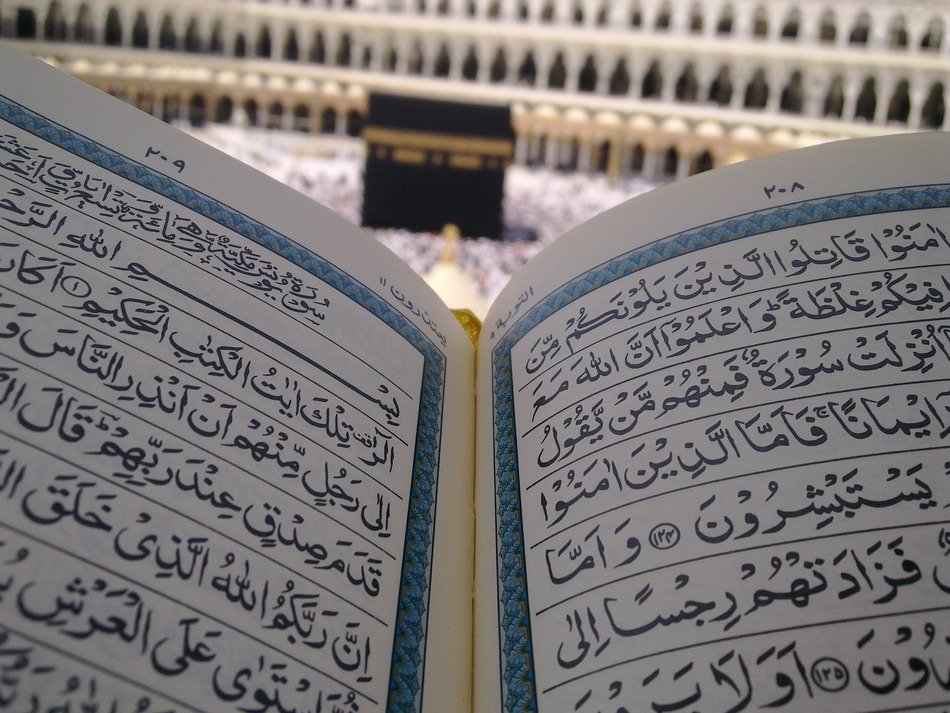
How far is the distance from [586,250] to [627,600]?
0.28 meters

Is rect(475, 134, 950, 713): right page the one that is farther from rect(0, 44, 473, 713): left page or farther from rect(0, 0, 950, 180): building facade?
rect(0, 0, 950, 180): building facade

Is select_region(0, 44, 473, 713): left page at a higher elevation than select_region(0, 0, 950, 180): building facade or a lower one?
lower

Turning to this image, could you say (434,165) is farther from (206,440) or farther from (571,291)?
(206,440)

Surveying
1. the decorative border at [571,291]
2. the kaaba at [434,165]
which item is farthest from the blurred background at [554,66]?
the decorative border at [571,291]

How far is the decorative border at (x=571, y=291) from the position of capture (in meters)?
0.43

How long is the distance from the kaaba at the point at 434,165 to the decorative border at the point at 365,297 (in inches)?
→ 299

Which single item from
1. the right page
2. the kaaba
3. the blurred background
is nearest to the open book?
the right page

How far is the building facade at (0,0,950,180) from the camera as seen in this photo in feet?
35.7

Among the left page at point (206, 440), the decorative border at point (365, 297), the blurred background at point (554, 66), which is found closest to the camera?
the left page at point (206, 440)

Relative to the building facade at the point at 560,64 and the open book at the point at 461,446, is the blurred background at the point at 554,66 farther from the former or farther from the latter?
the open book at the point at 461,446

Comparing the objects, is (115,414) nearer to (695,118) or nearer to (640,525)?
(640,525)

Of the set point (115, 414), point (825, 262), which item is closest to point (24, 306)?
point (115, 414)

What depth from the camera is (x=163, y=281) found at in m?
0.48

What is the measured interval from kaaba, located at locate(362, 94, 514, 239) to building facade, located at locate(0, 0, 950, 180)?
2045mm
